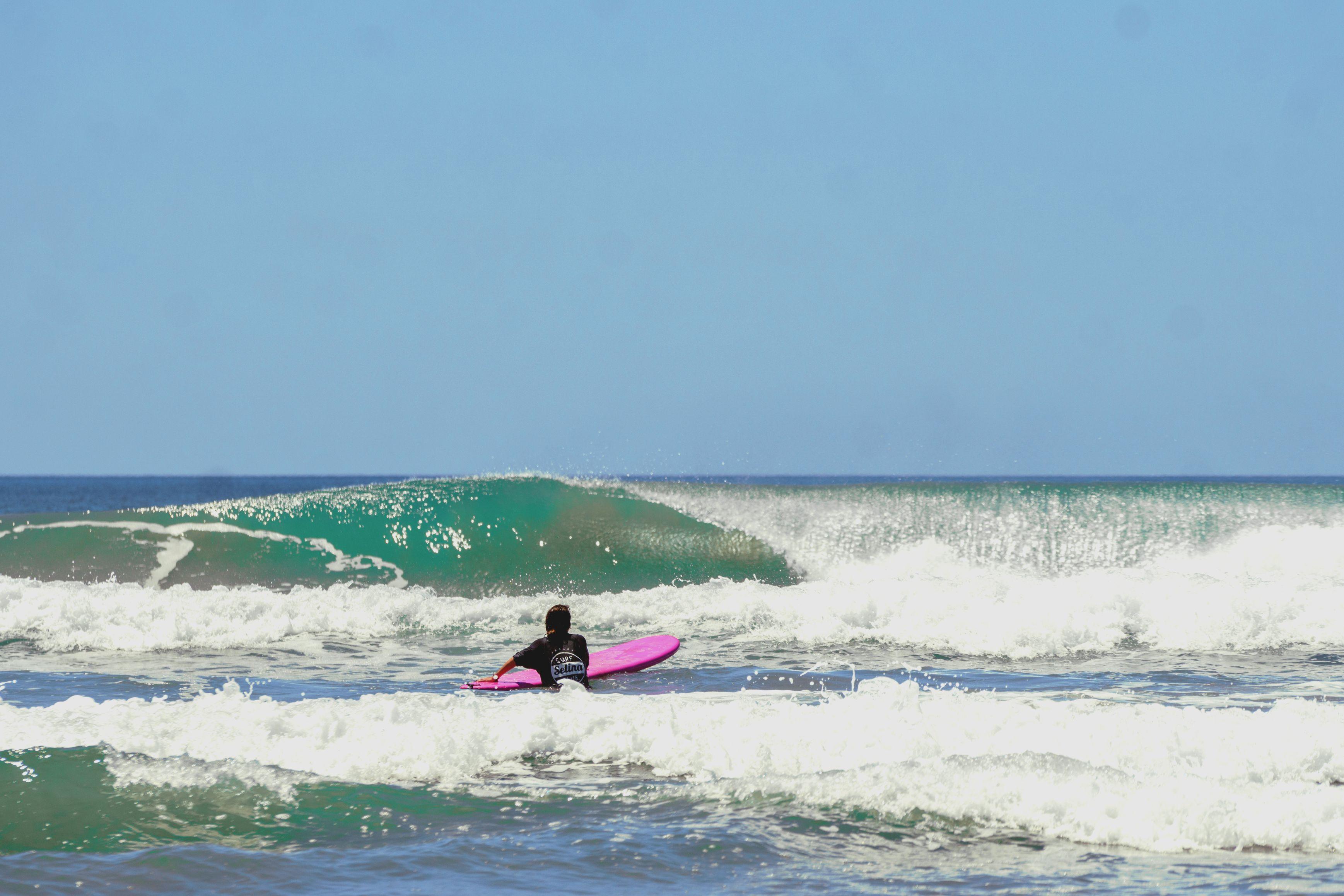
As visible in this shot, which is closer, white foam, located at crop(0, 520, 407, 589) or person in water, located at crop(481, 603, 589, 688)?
person in water, located at crop(481, 603, 589, 688)

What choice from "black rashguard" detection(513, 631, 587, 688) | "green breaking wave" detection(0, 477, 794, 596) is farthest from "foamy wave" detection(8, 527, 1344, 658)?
"black rashguard" detection(513, 631, 587, 688)

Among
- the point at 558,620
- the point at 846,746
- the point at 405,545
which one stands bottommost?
the point at 846,746

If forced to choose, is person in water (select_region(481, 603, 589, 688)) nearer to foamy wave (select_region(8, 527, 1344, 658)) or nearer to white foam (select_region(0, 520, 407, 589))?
foamy wave (select_region(8, 527, 1344, 658))

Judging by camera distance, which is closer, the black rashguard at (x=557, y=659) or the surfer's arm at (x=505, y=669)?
the surfer's arm at (x=505, y=669)

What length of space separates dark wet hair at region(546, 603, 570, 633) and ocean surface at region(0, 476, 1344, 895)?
2.37ft

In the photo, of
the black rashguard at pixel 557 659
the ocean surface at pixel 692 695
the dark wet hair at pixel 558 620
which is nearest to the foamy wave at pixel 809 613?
the ocean surface at pixel 692 695

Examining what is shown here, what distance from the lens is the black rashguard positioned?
883cm

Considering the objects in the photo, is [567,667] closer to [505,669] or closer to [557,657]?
[557,657]

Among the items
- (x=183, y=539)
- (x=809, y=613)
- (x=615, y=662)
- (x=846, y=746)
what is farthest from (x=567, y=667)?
(x=183, y=539)

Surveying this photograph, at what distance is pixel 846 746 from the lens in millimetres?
6395

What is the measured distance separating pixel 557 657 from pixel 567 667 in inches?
4.3

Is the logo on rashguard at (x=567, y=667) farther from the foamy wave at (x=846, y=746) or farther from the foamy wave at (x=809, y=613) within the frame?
the foamy wave at (x=809, y=613)

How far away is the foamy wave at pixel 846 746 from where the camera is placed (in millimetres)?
5344

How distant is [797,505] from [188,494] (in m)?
76.9
